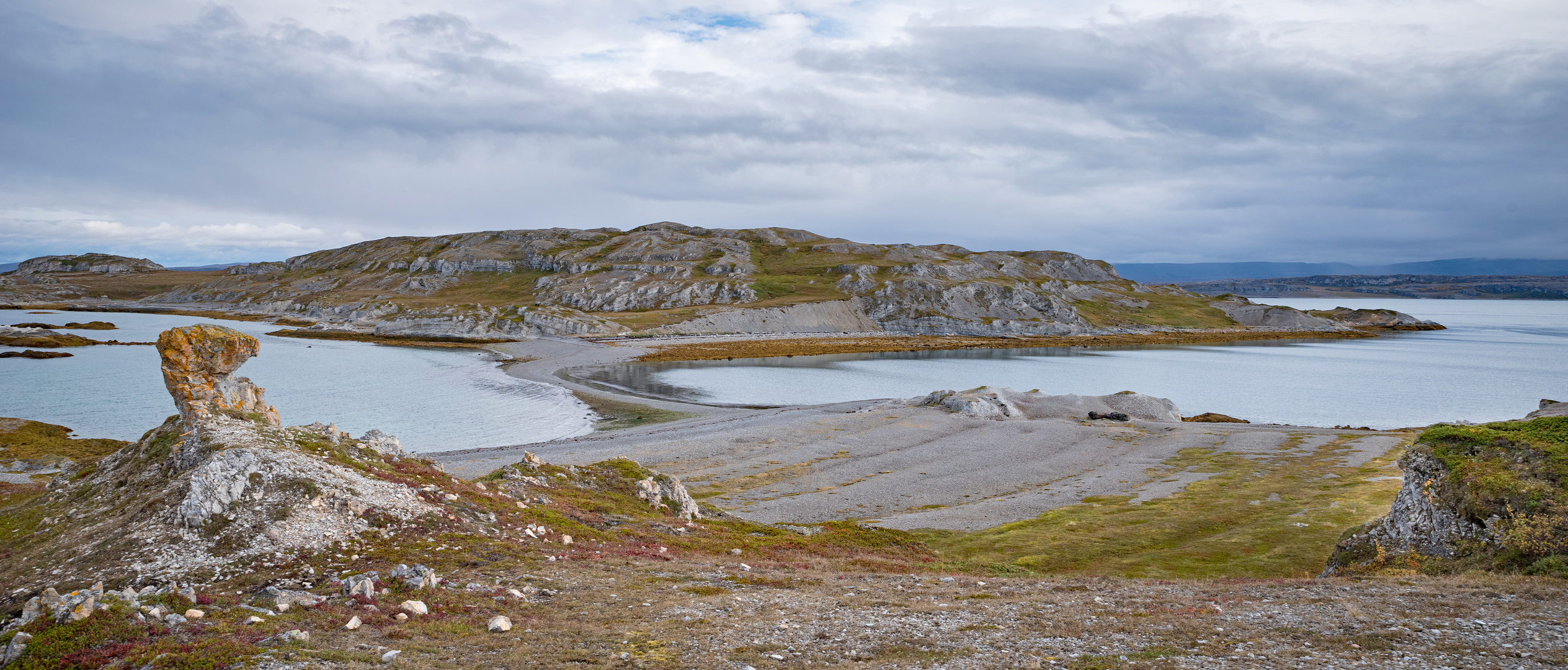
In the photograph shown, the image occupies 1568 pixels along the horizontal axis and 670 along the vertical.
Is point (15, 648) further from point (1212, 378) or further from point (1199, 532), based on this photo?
point (1212, 378)

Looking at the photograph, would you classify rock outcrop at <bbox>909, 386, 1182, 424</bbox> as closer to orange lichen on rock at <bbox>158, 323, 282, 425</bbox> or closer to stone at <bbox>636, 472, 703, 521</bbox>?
stone at <bbox>636, 472, 703, 521</bbox>

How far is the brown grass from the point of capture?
132 meters

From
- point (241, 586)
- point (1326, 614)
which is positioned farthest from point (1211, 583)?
point (241, 586)

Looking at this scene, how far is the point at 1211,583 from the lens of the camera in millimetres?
20875

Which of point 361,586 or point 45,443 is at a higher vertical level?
point 361,586

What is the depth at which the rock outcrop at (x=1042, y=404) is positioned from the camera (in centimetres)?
6925

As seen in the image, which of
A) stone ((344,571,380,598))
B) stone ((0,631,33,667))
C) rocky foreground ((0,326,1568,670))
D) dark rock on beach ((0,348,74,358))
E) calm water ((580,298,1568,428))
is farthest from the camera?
dark rock on beach ((0,348,74,358))

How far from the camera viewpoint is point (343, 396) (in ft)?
244

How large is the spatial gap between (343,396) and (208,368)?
58.0 m

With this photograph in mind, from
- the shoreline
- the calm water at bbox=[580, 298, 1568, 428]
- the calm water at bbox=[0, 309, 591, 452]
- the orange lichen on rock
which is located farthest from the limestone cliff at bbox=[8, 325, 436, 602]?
the shoreline

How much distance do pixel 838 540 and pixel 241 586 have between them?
2007cm

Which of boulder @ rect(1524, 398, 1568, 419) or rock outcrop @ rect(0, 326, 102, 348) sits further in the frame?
rock outcrop @ rect(0, 326, 102, 348)

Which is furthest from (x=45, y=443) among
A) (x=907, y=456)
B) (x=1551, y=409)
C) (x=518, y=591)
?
(x=1551, y=409)

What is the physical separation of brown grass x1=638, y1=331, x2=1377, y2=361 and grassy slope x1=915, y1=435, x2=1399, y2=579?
91777 millimetres
